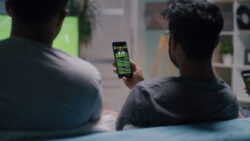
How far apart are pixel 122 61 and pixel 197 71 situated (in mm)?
451

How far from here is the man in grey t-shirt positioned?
0.96 meters

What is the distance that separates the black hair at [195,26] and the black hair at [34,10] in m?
0.34

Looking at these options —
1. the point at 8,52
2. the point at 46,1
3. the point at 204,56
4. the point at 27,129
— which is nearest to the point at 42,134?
the point at 27,129

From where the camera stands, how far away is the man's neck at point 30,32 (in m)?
0.87

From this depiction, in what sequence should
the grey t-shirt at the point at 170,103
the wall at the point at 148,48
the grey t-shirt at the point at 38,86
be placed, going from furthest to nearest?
the wall at the point at 148,48, the grey t-shirt at the point at 170,103, the grey t-shirt at the point at 38,86

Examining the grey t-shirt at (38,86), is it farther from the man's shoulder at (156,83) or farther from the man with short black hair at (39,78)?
the man's shoulder at (156,83)

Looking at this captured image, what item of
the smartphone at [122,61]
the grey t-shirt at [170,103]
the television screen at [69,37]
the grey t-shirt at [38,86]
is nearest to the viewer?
the grey t-shirt at [38,86]

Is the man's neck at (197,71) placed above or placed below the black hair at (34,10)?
below

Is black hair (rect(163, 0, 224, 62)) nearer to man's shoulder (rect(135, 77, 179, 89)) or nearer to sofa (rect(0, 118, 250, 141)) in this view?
man's shoulder (rect(135, 77, 179, 89))

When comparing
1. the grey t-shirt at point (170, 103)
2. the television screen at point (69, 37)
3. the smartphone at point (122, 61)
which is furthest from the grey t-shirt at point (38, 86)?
the television screen at point (69, 37)

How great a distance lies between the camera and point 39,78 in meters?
0.82

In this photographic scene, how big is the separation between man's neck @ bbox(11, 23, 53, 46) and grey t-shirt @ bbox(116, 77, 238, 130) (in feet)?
0.98

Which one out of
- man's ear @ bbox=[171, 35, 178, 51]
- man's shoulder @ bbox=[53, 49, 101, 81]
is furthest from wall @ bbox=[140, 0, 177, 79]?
man's shoulder @ bbox=[53, 49, 101, 81]

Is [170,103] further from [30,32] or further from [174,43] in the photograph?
[30,32]
